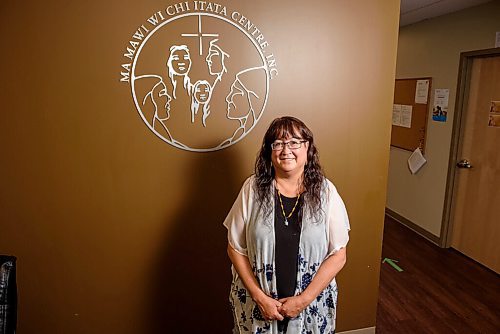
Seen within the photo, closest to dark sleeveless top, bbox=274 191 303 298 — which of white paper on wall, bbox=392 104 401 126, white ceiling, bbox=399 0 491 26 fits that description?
white ceiling, bbox=399 0 491 26

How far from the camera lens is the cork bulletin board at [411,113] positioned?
4109 mm

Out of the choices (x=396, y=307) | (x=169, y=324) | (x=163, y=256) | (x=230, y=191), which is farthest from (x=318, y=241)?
(x=396, y=307)

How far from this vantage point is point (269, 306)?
5.14 feet

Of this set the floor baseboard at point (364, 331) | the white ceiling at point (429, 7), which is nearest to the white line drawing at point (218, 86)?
the floor baseboard at point (364, 331)

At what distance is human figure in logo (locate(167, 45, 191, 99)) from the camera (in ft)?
6.26

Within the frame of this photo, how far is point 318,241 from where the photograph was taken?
5.20ft

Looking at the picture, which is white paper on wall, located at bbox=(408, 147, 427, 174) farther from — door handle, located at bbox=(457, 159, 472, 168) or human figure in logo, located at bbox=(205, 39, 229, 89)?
human figure in logo, located at bbox=(205, 39, 229, 89)

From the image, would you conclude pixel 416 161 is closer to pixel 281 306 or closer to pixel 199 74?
pixel 199 74

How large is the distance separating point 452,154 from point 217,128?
2.64 metres

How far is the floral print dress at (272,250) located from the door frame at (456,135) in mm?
2517

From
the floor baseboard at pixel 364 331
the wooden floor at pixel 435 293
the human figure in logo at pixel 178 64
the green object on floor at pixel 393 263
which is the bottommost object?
the wooden floor at pixel 435 293

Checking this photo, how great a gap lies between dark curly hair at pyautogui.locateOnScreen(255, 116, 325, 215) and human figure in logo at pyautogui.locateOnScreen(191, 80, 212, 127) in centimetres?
48

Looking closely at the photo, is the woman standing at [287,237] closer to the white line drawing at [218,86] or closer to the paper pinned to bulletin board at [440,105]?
the white line drawing at [218,86]

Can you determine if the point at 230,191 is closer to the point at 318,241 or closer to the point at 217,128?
the point at 217,128
